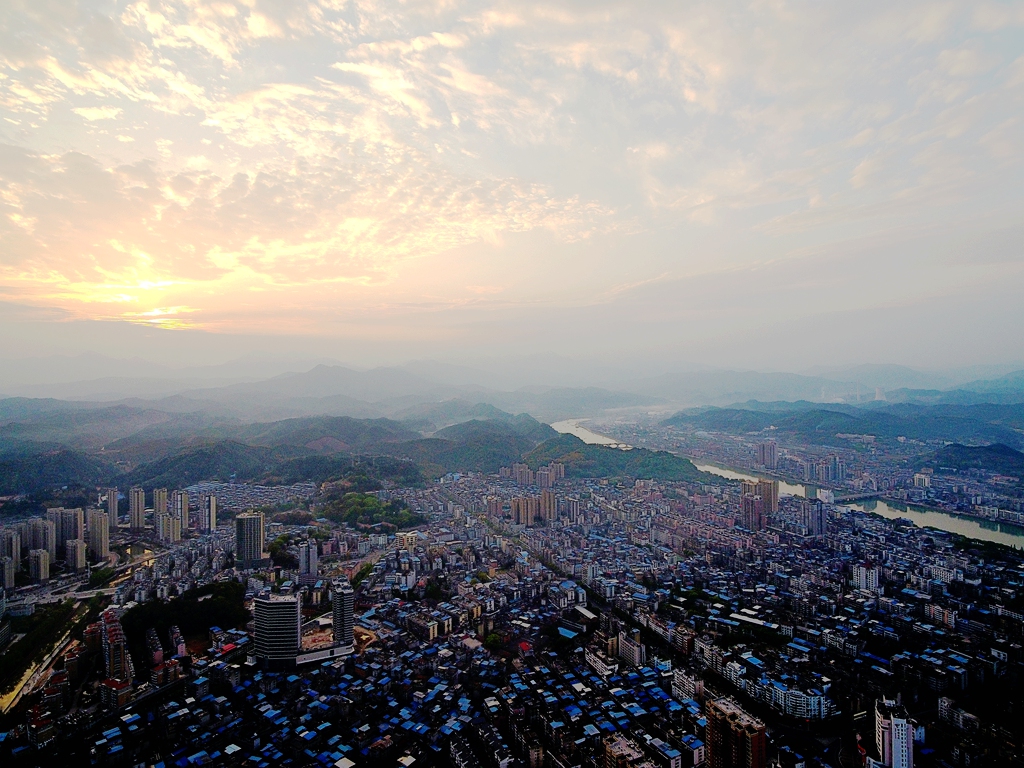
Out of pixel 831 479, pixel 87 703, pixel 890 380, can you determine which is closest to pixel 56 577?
pixel 87 703

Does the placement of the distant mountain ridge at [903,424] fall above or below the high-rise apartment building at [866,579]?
above

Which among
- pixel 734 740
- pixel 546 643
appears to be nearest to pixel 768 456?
pixel 546 643

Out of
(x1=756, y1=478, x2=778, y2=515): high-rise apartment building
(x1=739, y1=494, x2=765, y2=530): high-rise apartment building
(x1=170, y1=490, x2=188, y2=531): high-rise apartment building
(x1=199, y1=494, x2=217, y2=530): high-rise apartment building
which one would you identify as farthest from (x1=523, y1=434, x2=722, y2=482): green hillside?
(x1=170, y1=490, x2=188, y2=531): high-rise apartment building

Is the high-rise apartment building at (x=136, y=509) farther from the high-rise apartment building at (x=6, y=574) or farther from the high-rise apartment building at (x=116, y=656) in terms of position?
the high-rise apartment building at (x=116, y=656)

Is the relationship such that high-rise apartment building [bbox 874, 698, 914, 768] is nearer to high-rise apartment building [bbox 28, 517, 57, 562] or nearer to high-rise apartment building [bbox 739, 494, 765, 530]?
high-rise apartment building [bbox 739, 494, 765, 530]

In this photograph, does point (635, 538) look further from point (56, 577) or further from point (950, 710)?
point (56, 577)

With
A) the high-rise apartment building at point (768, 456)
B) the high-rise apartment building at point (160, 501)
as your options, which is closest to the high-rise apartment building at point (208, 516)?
the high-rise apartment building at point (160, 501)
